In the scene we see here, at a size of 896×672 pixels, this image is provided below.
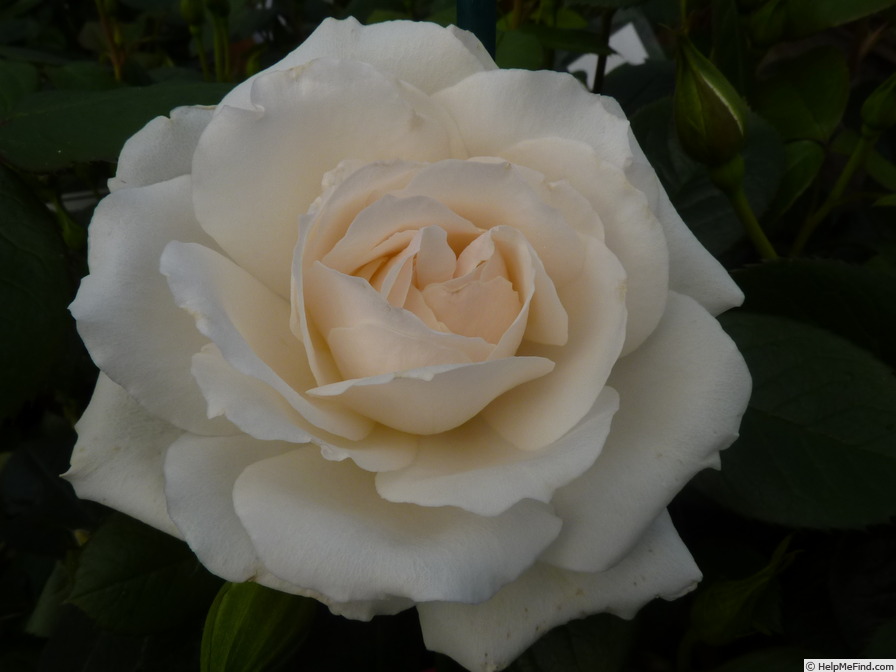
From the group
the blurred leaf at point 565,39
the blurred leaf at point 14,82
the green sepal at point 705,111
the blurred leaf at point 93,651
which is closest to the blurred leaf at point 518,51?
the blurred leaf at point 565,39

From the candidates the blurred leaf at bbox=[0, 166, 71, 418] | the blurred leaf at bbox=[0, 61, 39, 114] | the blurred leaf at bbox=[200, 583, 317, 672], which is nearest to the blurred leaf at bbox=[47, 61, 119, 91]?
the blurred leaf at bbox=[0, 61, 39, 114]

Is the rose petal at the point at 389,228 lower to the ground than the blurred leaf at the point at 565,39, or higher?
higher

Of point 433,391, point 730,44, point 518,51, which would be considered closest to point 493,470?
point 433,391

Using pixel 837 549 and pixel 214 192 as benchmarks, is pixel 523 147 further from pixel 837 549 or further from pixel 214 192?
pixel 837 549

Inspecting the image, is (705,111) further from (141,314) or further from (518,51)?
(141,314)

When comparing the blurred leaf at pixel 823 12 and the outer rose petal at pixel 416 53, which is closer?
the outer rose petal at pixel 416 53

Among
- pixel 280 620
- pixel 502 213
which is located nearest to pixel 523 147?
pixel 502 213

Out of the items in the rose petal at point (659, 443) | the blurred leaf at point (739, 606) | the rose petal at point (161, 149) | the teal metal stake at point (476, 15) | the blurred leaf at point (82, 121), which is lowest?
the blurred leaf at point (739, 606)

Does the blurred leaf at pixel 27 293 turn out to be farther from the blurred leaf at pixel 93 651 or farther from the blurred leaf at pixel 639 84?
the blurred leaf at pixel 639 84
